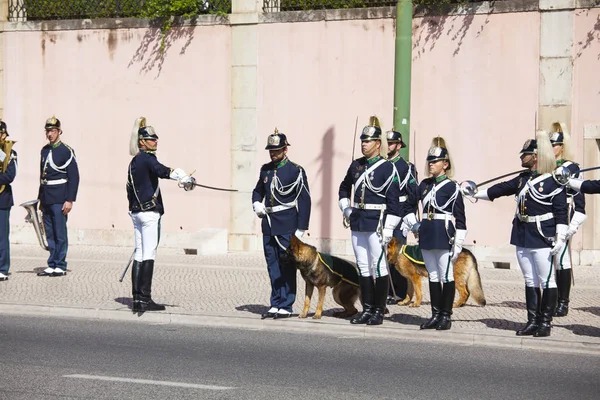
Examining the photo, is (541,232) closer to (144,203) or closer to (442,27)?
(144,203)

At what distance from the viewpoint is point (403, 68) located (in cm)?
1762

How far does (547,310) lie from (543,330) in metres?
0.21

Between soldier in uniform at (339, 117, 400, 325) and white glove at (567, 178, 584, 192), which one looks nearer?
white glove at (567, 178, 584, 192)

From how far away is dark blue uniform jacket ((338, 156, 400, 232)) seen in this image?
13.1 metres

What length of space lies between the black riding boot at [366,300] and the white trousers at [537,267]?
1.68 meters

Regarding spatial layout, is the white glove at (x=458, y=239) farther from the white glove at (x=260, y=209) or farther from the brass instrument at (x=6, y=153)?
the brass instrument at (x=6, y=153)

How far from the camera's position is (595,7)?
18.8 m

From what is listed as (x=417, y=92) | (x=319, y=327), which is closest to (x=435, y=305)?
(x=319, y=327)

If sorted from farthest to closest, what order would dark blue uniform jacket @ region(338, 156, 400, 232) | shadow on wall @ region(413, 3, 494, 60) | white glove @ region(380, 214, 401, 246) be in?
1. shadow on wall @ region(413, 3, 494, 60)
2. dark blue uniform jacket @ region(338, 156, 400, 232)
3. white glove @ region(380, 214, 401, 246)

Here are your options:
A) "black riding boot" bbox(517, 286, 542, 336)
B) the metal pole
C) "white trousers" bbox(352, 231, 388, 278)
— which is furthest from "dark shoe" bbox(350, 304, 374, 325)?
the metal pole

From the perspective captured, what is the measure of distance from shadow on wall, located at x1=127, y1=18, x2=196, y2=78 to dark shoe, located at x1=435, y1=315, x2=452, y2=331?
10.3 meters

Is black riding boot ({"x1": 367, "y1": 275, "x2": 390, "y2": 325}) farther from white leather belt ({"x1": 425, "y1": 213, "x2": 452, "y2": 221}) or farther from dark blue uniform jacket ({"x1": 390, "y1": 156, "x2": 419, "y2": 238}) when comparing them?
white leather belt ({"x1": 425, "y1": 213, "x2": 452, "y2": 221})

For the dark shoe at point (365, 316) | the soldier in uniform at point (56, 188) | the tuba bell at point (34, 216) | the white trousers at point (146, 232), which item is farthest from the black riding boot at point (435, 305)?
the tuba bell at point (34, 216)

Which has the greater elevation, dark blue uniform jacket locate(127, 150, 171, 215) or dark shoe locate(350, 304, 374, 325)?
dark blue uniform jacket locate(127, 150, 171, 215)
